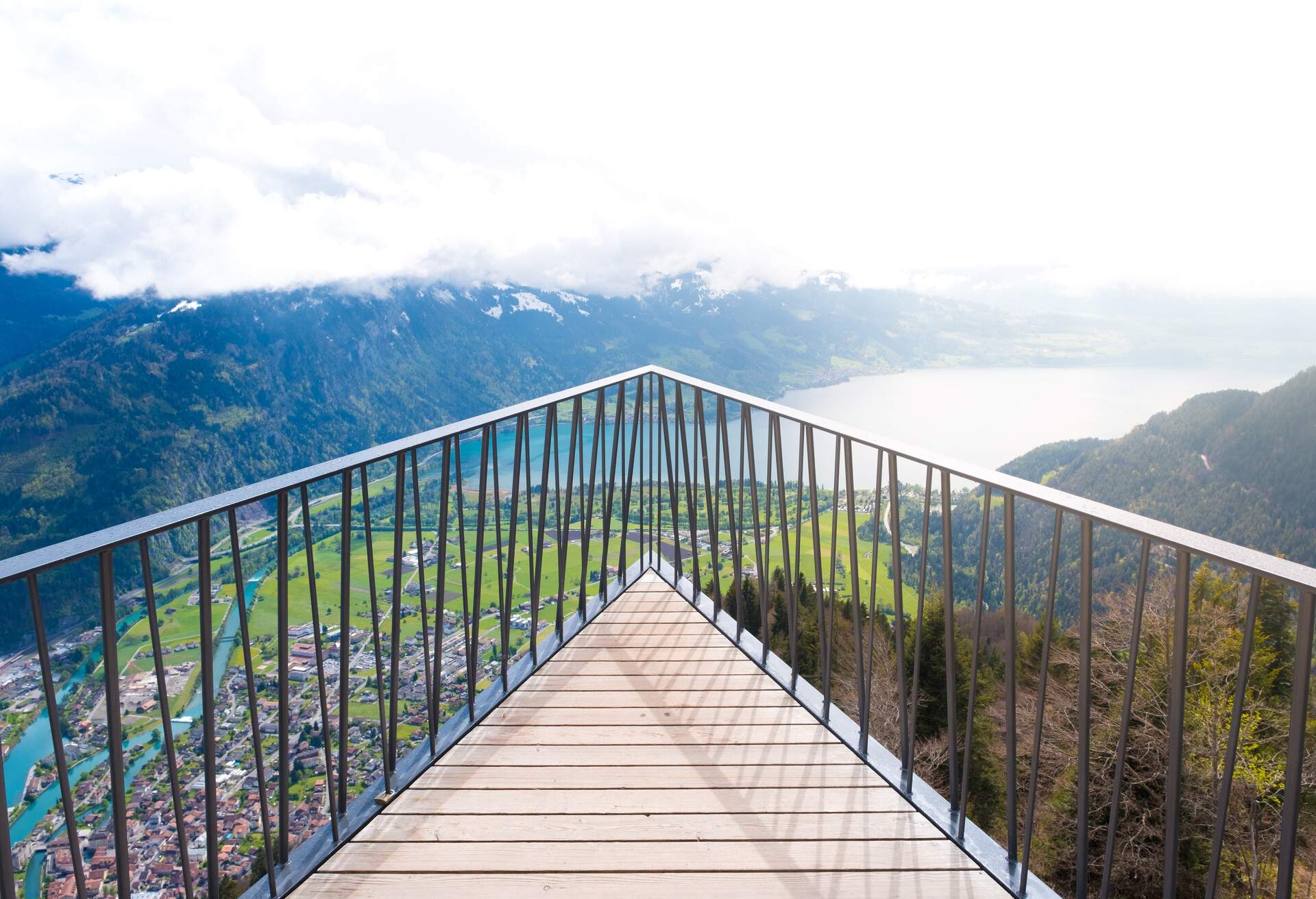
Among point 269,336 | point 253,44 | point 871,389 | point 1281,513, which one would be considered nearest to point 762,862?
point 1281,513

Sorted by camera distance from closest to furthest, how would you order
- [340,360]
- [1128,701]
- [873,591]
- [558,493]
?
[1128,701] < [873,591] < [558,493] < [340,360]

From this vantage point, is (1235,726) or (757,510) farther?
(757,510)

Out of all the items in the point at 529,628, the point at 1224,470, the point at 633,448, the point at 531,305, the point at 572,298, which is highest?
the point at 572,298

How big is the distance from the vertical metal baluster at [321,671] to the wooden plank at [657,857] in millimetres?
136

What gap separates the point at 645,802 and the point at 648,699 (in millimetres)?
610

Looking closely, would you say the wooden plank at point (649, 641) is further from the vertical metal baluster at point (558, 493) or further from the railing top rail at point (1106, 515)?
the railing top rail at point (1106, 515)

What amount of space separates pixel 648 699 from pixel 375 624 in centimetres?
119

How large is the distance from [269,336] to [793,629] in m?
72.4

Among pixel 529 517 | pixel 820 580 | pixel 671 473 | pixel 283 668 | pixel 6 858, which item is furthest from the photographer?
pixel 671 473

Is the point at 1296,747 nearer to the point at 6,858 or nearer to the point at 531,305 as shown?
the point at 6,858

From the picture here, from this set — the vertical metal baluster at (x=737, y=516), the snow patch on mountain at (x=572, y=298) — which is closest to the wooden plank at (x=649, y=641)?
the vertical metal baluster at (x=737, y=516)

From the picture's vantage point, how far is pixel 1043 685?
1.67 m

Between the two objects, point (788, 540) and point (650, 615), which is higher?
point (788, 540)

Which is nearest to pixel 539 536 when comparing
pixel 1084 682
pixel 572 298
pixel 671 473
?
pixel 671 473
